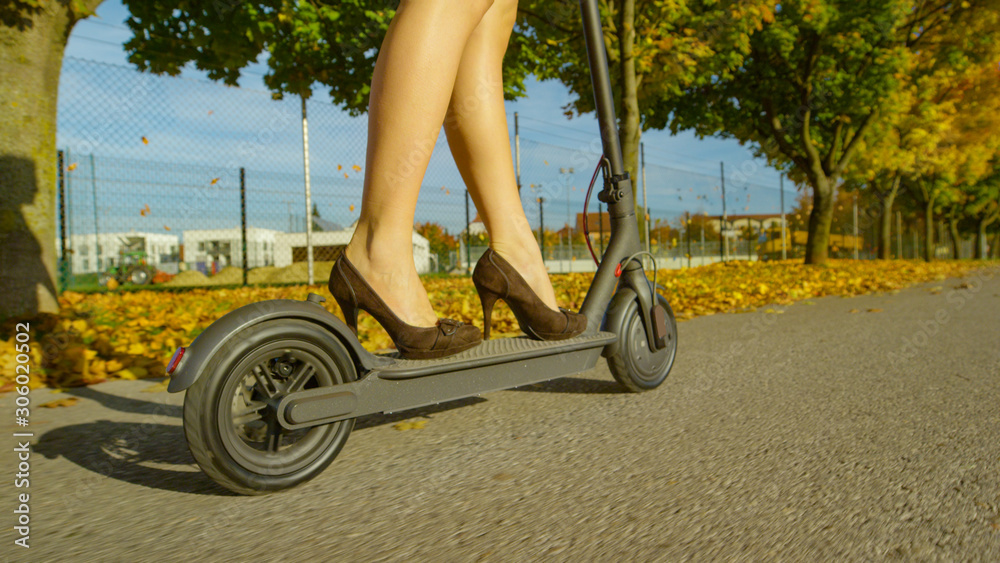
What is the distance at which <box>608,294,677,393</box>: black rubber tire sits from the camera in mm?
2127

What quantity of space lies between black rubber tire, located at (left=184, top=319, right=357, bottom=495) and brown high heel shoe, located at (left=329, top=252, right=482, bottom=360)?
15 centimetres

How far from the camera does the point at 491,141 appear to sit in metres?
1.96

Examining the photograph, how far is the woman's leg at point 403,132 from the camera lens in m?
1.55

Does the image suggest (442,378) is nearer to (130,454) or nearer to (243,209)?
(130,454)

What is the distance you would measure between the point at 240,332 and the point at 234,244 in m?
10.5

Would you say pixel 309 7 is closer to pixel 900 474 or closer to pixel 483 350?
pixel 483 350

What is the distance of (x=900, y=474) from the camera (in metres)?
1.38

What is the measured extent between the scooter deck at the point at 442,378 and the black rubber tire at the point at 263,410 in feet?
0.21

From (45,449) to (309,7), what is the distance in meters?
5.69

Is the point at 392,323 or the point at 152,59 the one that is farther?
the point at 152,59

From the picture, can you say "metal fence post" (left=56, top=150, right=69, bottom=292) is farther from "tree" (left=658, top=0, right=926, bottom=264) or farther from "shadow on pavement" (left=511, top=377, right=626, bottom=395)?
"tree" (left=658, top=0, right=926, bottom=264)

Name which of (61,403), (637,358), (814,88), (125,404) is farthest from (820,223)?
(61,403)

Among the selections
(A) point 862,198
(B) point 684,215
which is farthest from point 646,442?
(A) point 862,198

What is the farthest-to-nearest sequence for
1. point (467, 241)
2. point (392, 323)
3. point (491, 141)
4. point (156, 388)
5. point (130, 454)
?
point (467, 241)
point (156, 388)
point (491, 141)
point (130, 454)
point (392, 323)
